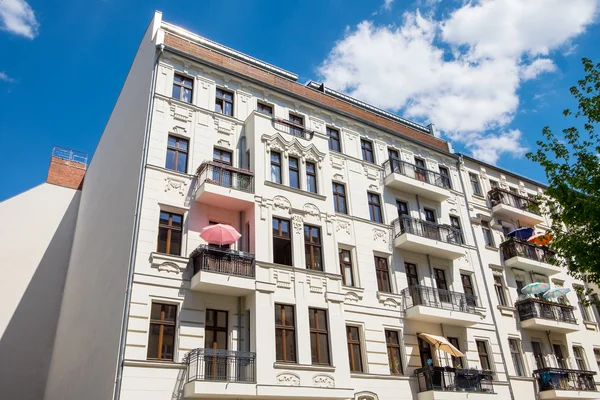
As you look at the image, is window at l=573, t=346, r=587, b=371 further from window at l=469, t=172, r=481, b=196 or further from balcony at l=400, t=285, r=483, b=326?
window at l=469, t=172, r=481, b=196

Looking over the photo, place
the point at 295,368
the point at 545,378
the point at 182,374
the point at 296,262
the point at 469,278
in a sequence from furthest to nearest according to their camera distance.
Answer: the point at 469,278 < the point at 545,378 < the point at 296,262 < the point at 295,368 < the point at 182,374

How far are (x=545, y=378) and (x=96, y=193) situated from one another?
2474 cm

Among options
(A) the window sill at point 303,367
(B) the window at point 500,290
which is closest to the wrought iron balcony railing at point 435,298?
(B) the window at point 500,290

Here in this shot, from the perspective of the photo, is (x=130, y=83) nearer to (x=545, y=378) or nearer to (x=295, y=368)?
(x=295, y=368)

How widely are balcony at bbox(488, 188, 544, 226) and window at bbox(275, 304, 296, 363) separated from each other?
16949mm

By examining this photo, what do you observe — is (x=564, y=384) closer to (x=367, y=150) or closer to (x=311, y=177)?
(x=367, y=150)

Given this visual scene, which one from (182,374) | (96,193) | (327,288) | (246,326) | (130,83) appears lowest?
(182,374)

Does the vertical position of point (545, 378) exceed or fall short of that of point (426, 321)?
it falls short

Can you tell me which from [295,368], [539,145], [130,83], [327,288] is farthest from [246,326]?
[130,83]

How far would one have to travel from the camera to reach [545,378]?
2381 cm

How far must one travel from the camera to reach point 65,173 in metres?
31.7

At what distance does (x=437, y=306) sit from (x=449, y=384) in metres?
3.43

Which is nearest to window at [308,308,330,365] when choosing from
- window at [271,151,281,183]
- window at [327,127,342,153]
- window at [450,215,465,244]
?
window at [271,151,281,183]

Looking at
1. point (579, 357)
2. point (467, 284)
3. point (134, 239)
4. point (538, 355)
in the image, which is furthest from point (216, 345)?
point (579, 357)
